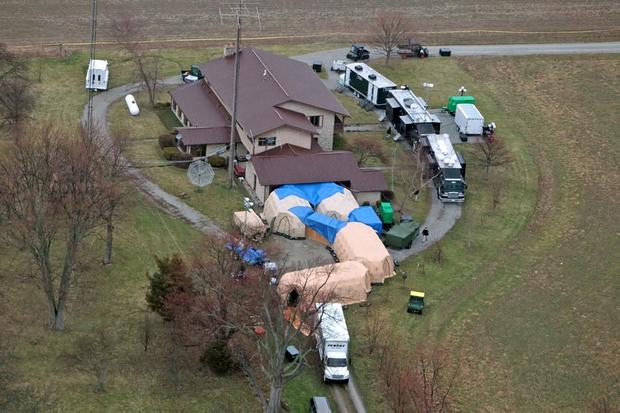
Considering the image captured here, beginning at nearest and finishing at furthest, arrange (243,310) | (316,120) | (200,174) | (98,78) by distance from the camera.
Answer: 1. (243,310)
2. (200,174)
3. (316,120)
4. (98,78)

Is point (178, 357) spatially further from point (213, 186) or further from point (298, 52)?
point (298, 52)

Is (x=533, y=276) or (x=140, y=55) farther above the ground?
(x=140, y=55)

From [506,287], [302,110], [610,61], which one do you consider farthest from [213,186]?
[610,61]

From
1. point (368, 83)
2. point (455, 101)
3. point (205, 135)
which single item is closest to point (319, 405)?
point (205, 135)

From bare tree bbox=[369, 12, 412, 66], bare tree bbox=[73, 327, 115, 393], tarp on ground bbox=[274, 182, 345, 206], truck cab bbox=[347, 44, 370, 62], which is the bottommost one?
bare tree bbox=[73, 327, 115, 393]

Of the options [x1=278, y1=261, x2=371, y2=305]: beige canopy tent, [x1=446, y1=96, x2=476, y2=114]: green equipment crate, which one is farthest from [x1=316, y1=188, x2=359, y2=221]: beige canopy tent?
[x1=446, y1=96, x2=476, y2=114]: green equipment crate

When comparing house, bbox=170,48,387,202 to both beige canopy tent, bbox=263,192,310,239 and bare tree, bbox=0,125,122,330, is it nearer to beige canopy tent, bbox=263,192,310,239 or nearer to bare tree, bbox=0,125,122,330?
beige canopy tent, bbox=263,192,310,239

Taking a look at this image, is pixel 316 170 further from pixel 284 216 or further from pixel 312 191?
pixel 284 216

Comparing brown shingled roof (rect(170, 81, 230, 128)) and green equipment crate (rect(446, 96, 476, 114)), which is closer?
brown shingled roof (rect(170, 81, 230, 128))
